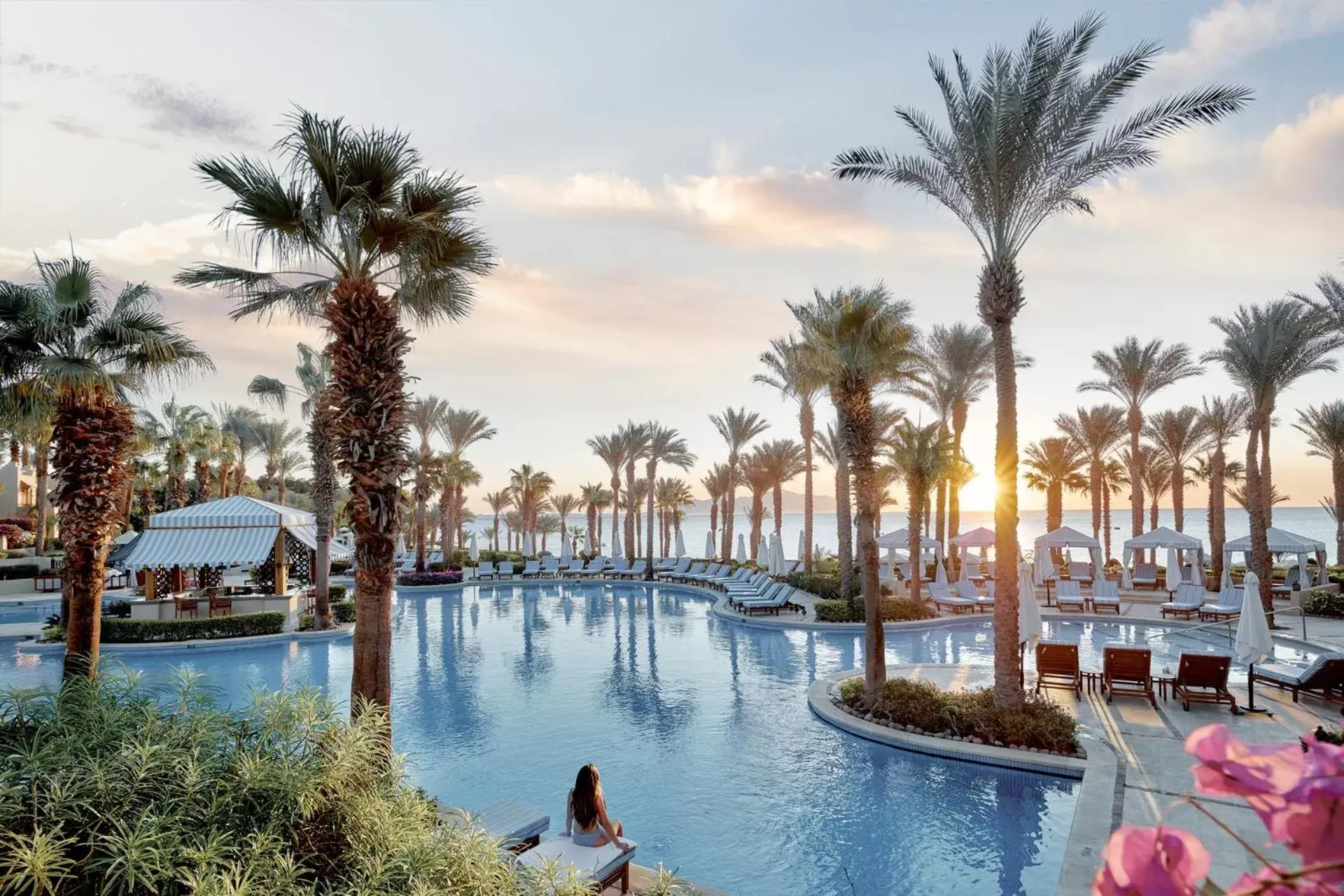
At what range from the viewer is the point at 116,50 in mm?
9062

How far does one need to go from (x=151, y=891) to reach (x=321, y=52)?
10.2m

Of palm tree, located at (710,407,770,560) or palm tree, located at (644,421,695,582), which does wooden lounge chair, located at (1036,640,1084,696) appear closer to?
palm tree, located at (710,407,770,560)

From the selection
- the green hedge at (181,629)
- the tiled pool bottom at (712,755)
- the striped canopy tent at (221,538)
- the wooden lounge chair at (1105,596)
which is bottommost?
the tiled pool bottom at (712,755)

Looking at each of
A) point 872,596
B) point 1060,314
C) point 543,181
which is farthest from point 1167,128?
point 543,181

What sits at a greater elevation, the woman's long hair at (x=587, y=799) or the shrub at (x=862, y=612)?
the woman's long hair at (x=587, y=799)

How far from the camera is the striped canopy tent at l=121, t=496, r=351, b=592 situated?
21859 millimetres

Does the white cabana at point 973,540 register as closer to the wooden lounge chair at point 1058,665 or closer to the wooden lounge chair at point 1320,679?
the wooden lounge chair at point 1058,665

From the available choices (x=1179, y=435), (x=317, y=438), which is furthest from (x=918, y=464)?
(x=1179, y=435)

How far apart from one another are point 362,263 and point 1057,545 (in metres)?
25.0

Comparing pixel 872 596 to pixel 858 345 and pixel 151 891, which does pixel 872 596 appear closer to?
pixel 858 345

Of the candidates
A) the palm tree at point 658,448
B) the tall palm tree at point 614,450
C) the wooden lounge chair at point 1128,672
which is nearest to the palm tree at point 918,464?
the wooden lounge chair at point 1128,672

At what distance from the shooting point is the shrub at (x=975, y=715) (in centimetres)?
983

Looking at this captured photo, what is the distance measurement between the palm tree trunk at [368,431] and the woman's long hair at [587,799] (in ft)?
10.3

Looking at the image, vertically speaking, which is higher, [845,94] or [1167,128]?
[845,94]
